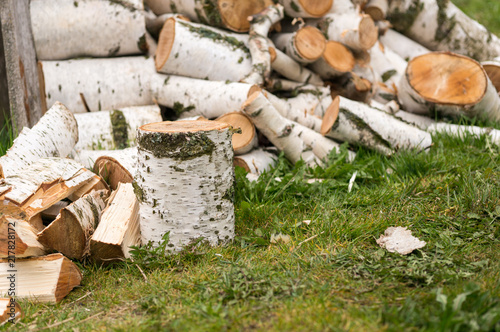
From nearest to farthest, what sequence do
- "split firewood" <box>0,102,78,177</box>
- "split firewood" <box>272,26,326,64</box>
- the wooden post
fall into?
"split firewood" <box>0,102,78,177</box> → the wooden post → "split firewood" <box>272,26,326,64</box>

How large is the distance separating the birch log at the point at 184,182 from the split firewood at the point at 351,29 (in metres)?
2.49

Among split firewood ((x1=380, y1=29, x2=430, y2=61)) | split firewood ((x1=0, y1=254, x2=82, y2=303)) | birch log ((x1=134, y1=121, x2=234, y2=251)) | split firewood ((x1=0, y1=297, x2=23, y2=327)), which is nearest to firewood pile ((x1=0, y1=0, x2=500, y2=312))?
birch log ((x1=134, y1=121, x2=234, y2=251))

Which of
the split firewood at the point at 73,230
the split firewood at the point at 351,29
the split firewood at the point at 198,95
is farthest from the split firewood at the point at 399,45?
the split firewood at the point at 73,230

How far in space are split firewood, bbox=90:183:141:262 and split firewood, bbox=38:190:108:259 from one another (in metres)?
0.09

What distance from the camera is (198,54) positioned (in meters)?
4.26

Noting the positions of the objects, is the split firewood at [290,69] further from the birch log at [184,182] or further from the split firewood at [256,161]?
the birch log at [184,182]

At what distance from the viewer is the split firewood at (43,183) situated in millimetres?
2631

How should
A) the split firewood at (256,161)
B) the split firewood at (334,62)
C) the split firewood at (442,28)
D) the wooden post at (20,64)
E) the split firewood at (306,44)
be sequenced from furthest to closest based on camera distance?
the split firewood at (442,28), the split firewood at (334,62), the split firewood at (306,44), the wooden post at (20,64), the split firewood at (256,161)

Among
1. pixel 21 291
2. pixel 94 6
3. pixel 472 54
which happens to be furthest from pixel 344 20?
pixel 21 291

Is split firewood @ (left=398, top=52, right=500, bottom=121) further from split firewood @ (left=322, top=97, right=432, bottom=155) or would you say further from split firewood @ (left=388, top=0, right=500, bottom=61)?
split firewood @ (left=388, top=0, right=500, bottom=61)

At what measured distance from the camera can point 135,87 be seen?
439cm

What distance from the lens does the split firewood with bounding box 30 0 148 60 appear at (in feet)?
13.8

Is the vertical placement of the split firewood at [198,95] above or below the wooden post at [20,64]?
below

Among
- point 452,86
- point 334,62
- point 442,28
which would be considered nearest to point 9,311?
point 334,62
